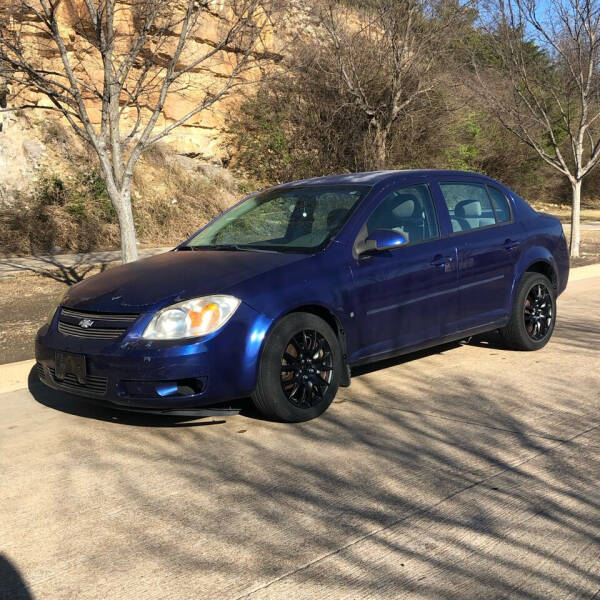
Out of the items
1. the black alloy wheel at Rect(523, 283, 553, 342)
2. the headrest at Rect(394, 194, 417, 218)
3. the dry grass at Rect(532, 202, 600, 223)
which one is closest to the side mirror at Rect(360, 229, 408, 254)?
the headrest at Rect(394, 194, 417, 218)

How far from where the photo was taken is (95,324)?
4793mm

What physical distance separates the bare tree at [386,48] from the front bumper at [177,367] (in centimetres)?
1136

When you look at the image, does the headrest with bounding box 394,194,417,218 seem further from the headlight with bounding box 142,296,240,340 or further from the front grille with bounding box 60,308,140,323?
the front grille with bounding box 60,308,140,323

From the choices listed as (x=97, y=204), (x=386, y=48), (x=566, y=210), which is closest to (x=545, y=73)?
(x=386, y=48)

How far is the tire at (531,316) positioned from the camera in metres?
6.60

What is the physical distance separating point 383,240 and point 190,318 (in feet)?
4.95

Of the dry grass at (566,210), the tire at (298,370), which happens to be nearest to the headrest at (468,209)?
the tire at (298,370)

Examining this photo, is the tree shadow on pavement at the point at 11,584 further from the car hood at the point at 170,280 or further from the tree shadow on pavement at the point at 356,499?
the car hood at the point at 170,280

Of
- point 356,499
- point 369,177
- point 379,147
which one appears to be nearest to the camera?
point 356,499

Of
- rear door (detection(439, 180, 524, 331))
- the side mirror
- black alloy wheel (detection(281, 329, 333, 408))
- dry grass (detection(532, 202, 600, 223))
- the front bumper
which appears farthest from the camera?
dry grass (detection(532, 202, 600, 223))

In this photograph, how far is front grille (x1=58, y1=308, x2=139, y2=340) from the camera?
4.66m

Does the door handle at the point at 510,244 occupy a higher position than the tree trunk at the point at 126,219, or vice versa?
the tree trunk at the point at 126,219

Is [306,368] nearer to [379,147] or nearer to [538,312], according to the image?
[538,312]

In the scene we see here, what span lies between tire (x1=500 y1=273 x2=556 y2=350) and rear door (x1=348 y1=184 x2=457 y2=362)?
35.8 inches
